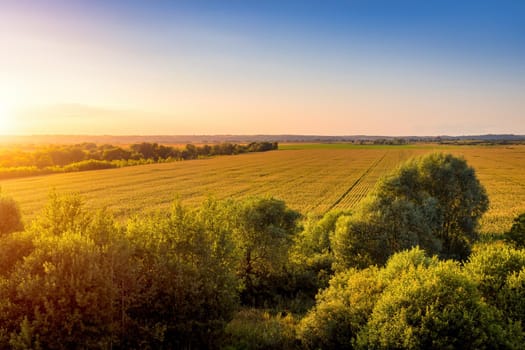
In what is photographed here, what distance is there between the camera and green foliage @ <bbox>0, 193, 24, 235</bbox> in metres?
18.2

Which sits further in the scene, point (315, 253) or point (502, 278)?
point (315, 253)

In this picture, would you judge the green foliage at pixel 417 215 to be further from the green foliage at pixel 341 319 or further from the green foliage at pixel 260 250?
the green foliage at pixel 341 319

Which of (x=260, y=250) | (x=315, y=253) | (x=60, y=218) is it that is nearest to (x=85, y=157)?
(x=315, y=253)

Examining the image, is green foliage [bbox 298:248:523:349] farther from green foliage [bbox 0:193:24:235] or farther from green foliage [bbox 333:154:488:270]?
green foliage [bbox 0:193:24:235]

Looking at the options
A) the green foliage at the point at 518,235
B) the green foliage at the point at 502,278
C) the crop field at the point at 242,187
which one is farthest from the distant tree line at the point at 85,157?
the green foliage at the point at 518,235

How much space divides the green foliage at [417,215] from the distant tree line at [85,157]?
93513 millimetres

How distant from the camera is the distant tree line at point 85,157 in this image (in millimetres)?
98125

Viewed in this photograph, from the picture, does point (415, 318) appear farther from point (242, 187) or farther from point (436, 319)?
point (242, 187)

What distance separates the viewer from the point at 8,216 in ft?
60.4

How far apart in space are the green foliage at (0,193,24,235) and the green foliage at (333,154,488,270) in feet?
67.1

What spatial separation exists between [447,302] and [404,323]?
1.90 meters

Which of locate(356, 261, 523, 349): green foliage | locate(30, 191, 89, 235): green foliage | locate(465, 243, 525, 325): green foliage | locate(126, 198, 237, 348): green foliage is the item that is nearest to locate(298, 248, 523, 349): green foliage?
locate(356, 261, 523, 349): green foliage

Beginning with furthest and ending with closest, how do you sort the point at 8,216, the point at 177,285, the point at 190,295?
the point at 8,216 → the point at 190,295 → the point at 177,285

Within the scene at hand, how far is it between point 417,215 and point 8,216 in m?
26.0
